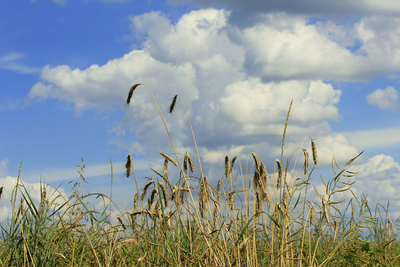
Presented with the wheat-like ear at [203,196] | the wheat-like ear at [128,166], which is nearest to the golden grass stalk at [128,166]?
the wheat-like ear at [128,166]

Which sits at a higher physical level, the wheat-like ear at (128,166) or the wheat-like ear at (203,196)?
the wheat-like ear at (128,166)

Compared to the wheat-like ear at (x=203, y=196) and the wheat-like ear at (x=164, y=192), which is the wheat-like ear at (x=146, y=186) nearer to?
the wheat-like ear at (x=164, y=192)

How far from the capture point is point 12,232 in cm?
418

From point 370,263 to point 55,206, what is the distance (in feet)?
13.3

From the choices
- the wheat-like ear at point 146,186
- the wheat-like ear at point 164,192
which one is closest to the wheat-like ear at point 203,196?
the wheat-like ear at point 164,192

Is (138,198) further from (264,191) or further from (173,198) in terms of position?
Answer: (264,191)

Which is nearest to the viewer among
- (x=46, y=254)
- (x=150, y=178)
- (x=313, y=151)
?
(x=46, y=254)

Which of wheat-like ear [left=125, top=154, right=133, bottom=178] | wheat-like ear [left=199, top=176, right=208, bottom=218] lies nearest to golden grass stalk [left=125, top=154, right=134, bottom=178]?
wheat-like ear [left=125, top=154, right=133, bottom=178]

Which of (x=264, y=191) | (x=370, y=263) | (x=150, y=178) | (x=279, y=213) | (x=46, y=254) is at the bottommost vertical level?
(x=370, y=263)

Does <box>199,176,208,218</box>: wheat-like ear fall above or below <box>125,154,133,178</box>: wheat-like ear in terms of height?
below

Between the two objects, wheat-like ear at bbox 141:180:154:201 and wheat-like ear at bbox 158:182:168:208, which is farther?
wheat-like ear at bbox 141:180:154:201

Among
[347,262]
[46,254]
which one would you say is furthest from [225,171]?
[46,254]

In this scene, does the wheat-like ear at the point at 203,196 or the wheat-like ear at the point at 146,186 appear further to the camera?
the wheat-like ear at the point at 146,186

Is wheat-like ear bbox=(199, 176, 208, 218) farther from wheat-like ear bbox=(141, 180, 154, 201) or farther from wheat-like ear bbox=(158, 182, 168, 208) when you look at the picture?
wheat-like ear bbox=(141, 180, 154, 201)
